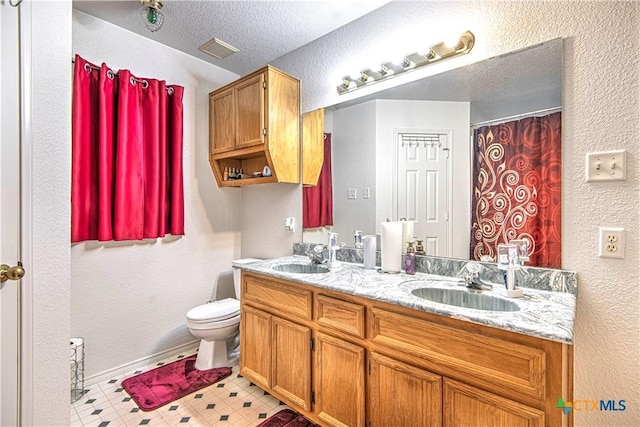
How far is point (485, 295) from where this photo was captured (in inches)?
55.4

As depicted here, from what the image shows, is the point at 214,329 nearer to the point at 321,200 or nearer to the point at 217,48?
the point at 321,200

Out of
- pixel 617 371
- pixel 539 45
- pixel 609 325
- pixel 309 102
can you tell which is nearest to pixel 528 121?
pixel 539 45

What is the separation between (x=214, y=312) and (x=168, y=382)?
1.81 ft

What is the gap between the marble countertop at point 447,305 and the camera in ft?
3.32

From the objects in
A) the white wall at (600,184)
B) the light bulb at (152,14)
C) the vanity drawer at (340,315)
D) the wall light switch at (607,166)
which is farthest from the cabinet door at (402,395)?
the light bulb at (152,14)

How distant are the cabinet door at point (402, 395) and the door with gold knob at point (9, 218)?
58.5 inches

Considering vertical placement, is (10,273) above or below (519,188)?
below

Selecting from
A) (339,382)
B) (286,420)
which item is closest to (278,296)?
(339,382)

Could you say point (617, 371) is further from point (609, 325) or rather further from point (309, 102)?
point (309, 102)

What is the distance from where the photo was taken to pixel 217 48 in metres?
2.52

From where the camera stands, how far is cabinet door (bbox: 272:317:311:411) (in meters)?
1.70

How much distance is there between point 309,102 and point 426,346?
1962 millimetres

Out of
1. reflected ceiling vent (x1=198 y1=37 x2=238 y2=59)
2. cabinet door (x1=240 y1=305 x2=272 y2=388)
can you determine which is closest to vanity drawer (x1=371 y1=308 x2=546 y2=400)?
cabinet door (x1=240 y1=305 x2=272 y2=388)

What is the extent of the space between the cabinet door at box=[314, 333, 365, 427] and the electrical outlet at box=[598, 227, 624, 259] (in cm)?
113
